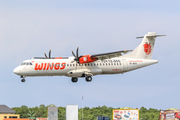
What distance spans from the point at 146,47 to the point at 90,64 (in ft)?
29.5

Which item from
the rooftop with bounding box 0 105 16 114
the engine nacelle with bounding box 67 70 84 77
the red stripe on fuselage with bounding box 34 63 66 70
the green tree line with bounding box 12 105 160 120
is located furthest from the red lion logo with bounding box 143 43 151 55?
the rooftop with bounding box 0 105 16 114

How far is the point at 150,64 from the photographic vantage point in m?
57.4

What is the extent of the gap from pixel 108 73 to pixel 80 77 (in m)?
3.83

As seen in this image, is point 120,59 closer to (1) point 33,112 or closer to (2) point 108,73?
(2) point 108,73

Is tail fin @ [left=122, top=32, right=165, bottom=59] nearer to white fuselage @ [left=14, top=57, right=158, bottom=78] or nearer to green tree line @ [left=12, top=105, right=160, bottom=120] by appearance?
white fuselage @ [left=14, top=57, right=158, bottom=78]

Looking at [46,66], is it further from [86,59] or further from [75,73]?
[86,59]

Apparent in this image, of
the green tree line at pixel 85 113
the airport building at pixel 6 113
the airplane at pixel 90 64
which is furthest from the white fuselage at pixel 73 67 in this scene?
the airport building at pixel 6 113

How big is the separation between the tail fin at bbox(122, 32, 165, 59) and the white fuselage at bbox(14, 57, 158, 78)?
951mm

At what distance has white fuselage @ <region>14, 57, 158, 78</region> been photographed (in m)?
52.0

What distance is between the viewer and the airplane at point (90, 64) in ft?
171

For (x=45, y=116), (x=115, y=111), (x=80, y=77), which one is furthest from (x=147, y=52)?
(x=45, y=116)

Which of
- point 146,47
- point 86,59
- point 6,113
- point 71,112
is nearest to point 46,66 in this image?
point 86,59

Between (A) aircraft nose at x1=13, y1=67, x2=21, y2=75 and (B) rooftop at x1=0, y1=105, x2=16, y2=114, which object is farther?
(B) rooftop at x1=0, y1=105, x2=16, y2=114

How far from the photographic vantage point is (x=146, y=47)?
58.0 metres
